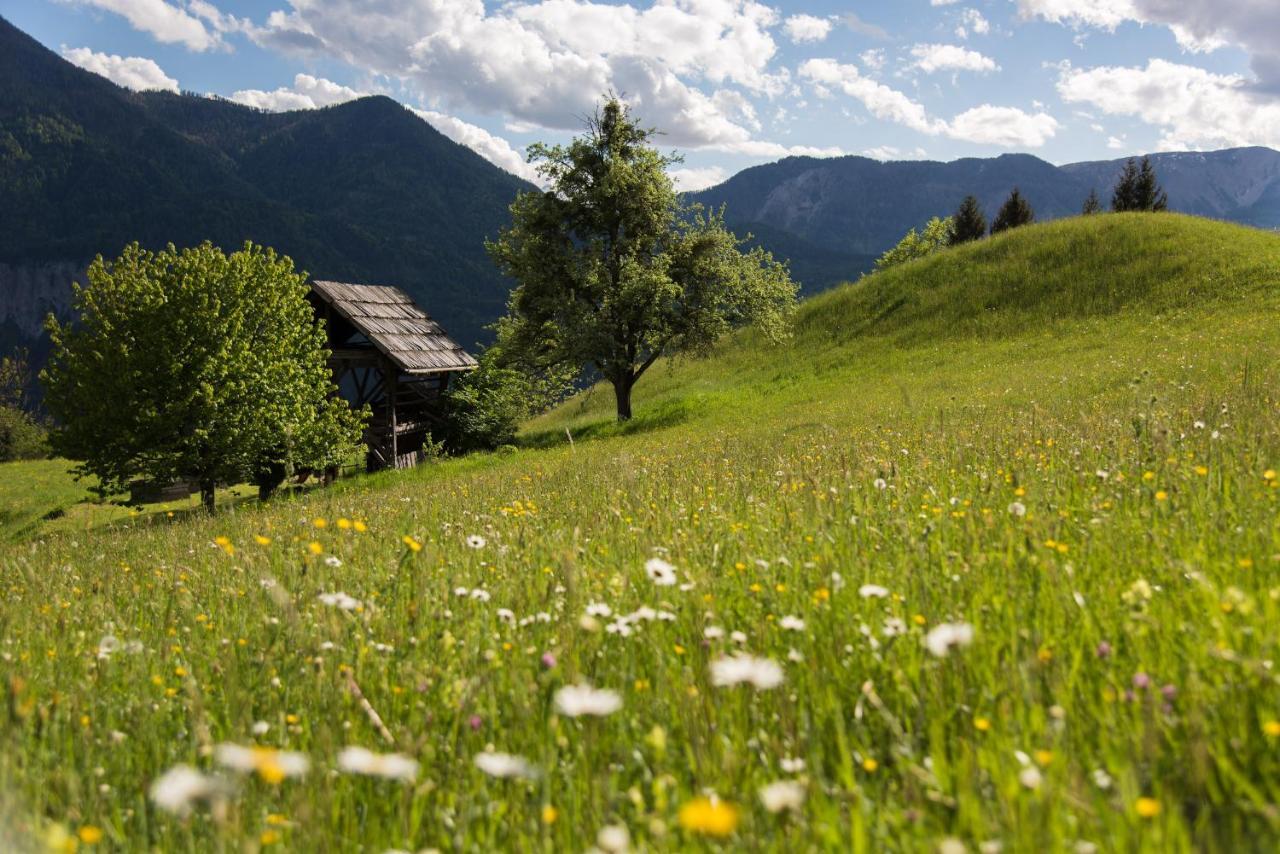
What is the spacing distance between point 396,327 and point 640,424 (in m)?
11.7

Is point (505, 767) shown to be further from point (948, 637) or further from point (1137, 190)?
point (1137, 190)

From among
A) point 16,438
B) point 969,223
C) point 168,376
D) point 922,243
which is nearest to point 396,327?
point 168,376

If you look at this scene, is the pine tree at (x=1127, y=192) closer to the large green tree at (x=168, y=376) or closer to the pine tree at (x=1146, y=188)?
the pine tree at (x=1146, y=188)

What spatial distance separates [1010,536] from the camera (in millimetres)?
3184

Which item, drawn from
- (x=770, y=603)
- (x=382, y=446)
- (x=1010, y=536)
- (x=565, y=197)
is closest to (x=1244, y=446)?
(x=1010, y=536)

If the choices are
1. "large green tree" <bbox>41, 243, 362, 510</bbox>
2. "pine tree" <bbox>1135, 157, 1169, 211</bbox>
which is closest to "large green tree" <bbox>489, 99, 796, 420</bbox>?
"large green tree" <bbox>41, 243, 362, 510</bbox>

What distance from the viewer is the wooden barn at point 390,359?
3033 centimetres

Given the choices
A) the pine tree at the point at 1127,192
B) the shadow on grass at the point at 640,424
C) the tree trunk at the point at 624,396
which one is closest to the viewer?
the shadow on grass at the point at 640,424

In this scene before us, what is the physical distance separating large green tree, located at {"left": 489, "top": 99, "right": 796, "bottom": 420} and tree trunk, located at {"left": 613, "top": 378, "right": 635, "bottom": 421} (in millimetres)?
214

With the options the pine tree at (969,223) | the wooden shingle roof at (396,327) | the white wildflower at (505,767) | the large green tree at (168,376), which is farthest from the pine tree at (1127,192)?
the white wildflower at (505,767)

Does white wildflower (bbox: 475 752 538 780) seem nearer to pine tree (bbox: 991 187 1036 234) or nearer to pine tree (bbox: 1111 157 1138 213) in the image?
pine tree (bbox: 1111 157 1138 213)

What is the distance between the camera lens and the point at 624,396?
99.0ft

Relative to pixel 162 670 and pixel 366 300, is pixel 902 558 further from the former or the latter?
pixel 366 300

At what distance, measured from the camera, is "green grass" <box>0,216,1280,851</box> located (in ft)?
5.68
